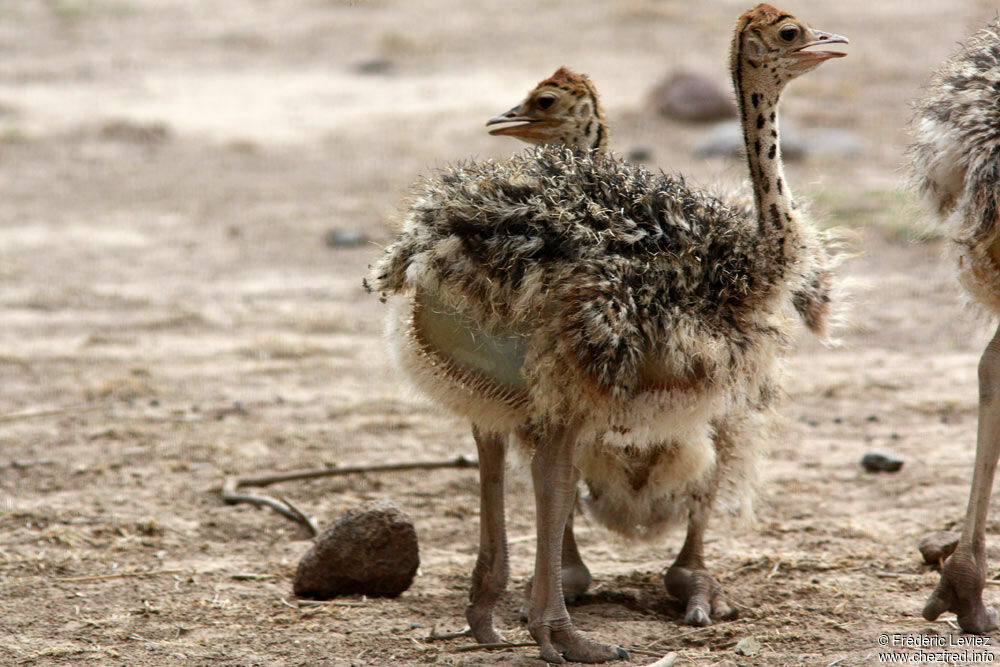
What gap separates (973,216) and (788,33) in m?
0.94

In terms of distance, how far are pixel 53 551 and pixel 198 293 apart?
447 centimetres

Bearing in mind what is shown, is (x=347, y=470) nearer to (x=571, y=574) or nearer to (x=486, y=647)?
(x=571, y=574)

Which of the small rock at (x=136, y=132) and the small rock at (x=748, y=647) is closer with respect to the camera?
the small rock at (x=748, y=647)

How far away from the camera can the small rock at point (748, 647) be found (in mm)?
4734

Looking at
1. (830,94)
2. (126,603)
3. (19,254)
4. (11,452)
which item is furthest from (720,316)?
(830,94)

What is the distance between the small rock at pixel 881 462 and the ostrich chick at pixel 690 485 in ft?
4.67

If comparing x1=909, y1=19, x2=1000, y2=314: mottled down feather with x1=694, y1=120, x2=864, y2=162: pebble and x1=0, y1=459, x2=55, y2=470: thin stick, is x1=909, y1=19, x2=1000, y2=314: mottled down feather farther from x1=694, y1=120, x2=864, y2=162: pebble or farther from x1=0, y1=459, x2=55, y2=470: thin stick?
x1=694, y1=120, x2=864, y2=162: pebble

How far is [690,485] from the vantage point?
537cm

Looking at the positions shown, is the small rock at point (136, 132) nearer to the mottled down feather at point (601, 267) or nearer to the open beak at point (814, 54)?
the mottled down feather at point (601, 267)

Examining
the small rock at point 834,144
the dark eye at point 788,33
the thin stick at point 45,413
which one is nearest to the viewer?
the dark eye at point 788,33

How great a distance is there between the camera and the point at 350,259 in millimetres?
→ 10992

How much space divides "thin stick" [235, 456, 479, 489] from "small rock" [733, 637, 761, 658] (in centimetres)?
233

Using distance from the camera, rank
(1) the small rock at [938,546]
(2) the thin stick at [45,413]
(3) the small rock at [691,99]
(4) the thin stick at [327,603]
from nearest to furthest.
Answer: (4) the thin stick at [327,603] < (1) the small rock at [938,546] < (2) the thin stick at [45,413] < (3) the small rock at [691,99]

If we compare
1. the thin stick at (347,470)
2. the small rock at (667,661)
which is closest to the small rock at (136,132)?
the thin stick at (347,470)
